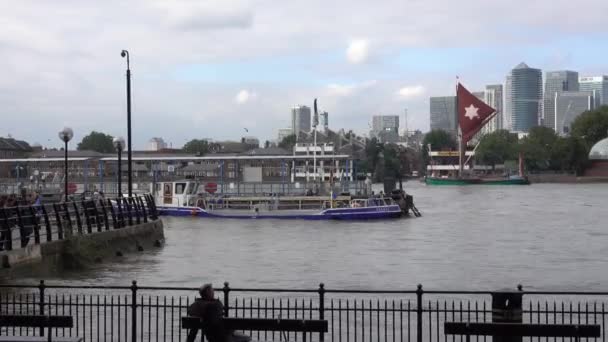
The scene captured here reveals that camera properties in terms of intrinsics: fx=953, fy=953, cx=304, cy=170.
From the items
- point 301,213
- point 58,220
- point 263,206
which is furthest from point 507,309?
point 263,206

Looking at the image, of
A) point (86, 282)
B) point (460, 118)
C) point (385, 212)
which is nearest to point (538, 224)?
point (385, 212)

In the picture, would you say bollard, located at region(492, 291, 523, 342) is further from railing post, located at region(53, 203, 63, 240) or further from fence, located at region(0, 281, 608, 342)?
railing post, located at region(53, 203, 63, 240)

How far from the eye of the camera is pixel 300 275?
119ft

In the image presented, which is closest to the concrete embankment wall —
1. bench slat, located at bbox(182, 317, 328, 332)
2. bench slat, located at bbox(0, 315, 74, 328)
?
bench slat, located at bbox(0, 315, 74, 328)

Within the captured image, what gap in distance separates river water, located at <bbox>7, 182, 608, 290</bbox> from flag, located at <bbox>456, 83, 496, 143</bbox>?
116675mm

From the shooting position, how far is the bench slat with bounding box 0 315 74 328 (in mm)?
13773

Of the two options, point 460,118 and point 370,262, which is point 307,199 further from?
point 460,118

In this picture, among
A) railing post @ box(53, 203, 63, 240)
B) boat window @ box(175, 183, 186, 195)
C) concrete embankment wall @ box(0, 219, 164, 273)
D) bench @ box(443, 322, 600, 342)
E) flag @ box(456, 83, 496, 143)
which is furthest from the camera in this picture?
flag @ box(456, 83, 496, 143)

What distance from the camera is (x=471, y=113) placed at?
625ft

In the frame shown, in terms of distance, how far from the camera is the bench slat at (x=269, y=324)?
13547mm

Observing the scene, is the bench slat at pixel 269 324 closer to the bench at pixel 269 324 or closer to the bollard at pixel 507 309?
the bench at pixel 269 324

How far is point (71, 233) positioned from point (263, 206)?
44.3m

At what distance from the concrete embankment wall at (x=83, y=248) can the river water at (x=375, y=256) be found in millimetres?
480

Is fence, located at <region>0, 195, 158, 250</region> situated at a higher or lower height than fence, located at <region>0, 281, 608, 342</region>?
higher
